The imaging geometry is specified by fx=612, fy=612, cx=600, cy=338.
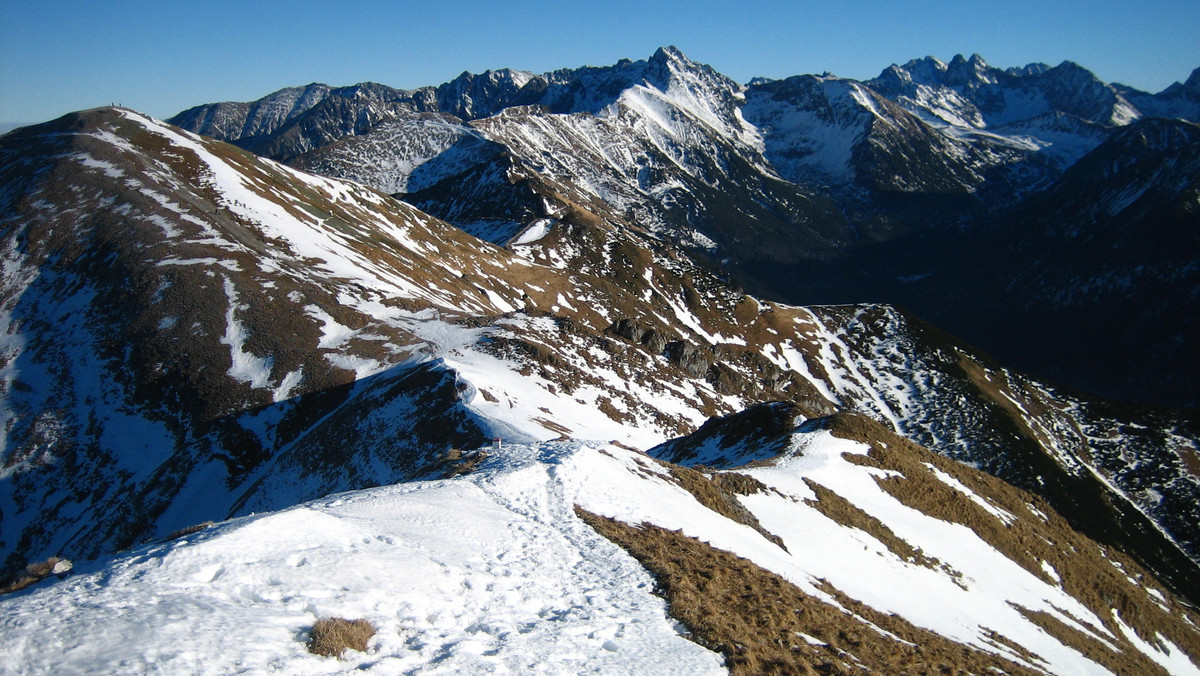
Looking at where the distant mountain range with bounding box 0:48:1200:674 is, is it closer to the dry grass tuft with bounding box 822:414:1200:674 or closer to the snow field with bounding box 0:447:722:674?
the snow field with bounding box 0:447:722:674

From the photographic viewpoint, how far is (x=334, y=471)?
146 ft

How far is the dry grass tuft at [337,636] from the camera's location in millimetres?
11883

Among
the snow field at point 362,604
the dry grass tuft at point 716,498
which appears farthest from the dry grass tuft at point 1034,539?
the snow field at point 362,604

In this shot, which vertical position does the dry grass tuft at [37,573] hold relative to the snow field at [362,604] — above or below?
below

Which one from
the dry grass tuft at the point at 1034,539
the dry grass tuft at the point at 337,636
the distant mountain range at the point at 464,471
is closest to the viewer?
the dry grass tuft at the point at 337,636

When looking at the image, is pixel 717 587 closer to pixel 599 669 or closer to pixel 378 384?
pixel 599 669

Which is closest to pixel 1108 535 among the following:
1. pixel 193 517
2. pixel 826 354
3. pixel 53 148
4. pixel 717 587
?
pixel 826 354

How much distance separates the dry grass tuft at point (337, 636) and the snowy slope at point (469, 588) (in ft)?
0.84

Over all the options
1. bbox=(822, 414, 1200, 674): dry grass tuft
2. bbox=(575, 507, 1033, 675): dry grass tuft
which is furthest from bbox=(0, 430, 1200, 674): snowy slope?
bbox=(822, 414, 1200, 674): dry grass tuft

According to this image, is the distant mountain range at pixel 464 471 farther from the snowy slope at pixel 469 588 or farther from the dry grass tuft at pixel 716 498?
the dry grass tuft at pixel 716 498

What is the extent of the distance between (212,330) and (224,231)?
21.3m

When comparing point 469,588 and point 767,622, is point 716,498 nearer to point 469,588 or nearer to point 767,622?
point 767,622

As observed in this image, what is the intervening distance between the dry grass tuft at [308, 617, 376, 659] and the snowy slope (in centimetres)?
26

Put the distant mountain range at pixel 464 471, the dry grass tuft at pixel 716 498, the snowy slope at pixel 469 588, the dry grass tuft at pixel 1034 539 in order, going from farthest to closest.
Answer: the dry grass tuft at pixel 1034 539 → the dry grass tuft at pixel 716 498 → the distant mountain range at pixel 464 471 → the snowy slope at pixel 469 588
